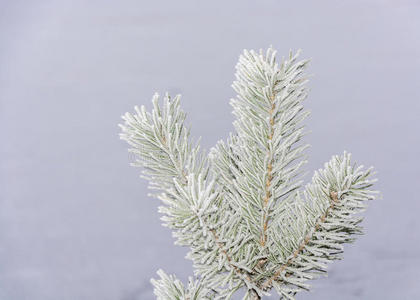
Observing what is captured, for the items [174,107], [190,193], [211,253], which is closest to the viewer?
[190,193]

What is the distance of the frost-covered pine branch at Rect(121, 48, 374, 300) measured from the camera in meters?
1.60

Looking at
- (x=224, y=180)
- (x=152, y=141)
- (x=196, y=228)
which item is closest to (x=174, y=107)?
(x=152, y=141)

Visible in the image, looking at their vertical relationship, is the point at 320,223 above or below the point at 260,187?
below

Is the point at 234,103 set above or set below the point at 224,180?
above

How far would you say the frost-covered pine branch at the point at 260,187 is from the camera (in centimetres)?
160

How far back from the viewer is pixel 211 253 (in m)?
1.55

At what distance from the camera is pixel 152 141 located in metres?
1.64

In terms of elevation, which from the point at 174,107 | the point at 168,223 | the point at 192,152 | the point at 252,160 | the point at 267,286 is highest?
the point at 174,107

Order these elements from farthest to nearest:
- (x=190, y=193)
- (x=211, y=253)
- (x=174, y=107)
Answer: (x=174, y=107), (x=211, y=253), (x=190, y=193)

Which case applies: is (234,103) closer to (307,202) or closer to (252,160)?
(252,160)

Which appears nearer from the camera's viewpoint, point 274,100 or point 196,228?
point 196,228

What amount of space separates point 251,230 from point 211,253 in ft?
0.70

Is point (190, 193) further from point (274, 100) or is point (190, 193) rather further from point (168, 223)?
point (274, 100)

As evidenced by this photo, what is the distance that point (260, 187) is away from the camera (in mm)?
1664
